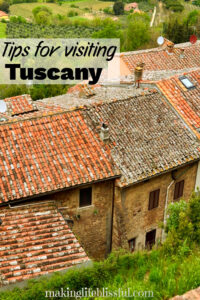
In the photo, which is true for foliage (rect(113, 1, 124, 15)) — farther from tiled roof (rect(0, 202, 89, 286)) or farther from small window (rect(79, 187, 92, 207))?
tiled roof (rect(0, 202, 89, 286))

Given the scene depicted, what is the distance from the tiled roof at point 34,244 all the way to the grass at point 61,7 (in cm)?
9476

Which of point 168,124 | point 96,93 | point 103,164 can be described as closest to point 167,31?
point 96,93

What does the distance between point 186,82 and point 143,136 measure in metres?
5.41

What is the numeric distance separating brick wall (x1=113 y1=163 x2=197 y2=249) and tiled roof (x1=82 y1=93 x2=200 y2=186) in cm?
91

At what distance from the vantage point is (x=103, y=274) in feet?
38.1

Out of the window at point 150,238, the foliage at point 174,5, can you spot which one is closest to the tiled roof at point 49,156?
the window at point 150,238

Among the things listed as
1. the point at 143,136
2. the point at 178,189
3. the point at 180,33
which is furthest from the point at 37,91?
the point at 180,33

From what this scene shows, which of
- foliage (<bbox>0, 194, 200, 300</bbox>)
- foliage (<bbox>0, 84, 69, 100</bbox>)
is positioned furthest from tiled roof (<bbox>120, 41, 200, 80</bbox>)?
foliage (<bbox>0, 194, 200, 300</bbox>)

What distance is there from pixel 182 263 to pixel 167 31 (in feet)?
174

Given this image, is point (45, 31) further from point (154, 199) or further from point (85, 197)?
point (85, 197)

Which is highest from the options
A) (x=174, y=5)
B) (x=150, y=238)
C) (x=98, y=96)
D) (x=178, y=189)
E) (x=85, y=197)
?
(x=174, y=5)

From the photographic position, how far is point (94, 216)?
18672 millimetres

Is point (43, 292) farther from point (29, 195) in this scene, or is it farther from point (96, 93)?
point (96, 93)

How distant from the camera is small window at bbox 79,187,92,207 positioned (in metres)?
17.8
